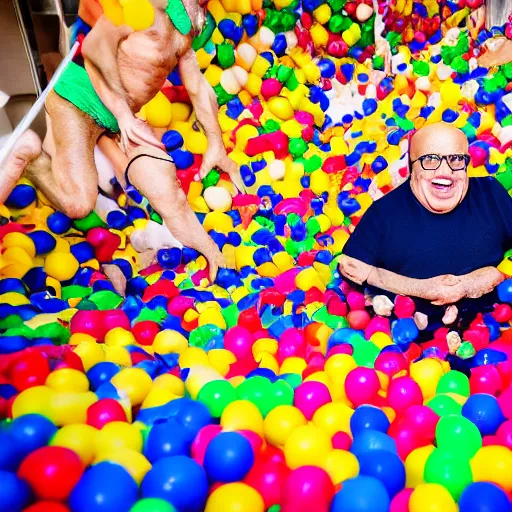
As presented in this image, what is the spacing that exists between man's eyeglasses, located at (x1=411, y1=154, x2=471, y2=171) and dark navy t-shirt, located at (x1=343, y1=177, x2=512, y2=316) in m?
0.12

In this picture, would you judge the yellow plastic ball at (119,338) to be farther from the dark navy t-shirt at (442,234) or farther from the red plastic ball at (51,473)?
the dark navy t-shirt at (442,234)

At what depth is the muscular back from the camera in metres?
1.96

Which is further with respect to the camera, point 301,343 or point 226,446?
point 301,343

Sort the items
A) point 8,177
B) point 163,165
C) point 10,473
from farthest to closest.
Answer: point 163,165, point 8,177, point 10,473

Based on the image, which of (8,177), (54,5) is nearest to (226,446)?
(8,177)

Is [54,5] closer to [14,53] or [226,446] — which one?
[14,53]

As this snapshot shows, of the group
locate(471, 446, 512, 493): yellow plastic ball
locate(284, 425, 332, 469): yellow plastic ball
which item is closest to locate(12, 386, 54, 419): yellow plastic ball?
locate(284, 425, 332, 469): yellow plastic ball

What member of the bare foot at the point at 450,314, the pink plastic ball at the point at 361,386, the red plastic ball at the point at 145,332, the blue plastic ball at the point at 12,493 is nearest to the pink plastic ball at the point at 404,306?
the bare foot at the point at 450,314

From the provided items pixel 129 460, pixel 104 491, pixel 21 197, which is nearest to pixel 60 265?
pixel 21 197

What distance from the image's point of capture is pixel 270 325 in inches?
82.0

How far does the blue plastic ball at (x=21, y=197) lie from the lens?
192cm

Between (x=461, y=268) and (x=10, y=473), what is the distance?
59.9 inches

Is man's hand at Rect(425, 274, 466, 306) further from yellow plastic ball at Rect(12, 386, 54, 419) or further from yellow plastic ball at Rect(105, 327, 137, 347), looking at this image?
yellow plastic ball at Rect(12, 386, 54, 419)

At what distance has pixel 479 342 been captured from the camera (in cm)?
188
